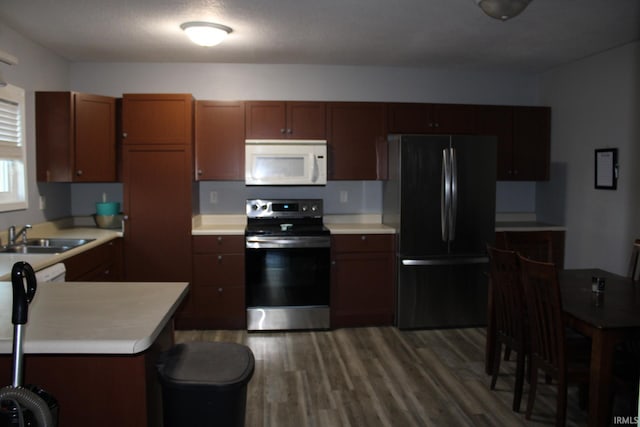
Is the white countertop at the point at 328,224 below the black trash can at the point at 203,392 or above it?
above

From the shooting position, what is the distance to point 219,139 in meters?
4.56

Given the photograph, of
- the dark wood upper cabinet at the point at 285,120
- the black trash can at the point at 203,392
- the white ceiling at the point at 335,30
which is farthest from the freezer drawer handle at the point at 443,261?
the black trash can at the point at 203,392

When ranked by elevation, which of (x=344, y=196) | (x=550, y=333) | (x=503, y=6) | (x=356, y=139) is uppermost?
(x=503, y=6)

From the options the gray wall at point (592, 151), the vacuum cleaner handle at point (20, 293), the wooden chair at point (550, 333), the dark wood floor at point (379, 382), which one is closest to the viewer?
the vacuum cleaner handle at point (20, 293)

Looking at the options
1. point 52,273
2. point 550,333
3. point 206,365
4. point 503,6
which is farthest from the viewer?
point 52,273

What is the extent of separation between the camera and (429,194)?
438 cm

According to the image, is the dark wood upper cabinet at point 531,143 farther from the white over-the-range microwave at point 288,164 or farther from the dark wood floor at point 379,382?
the white over-the-range microwave at point 288,164

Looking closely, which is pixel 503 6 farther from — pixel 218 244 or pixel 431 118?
pixel 218 244

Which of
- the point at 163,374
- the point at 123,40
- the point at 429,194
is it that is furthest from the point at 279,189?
the point at 163,374

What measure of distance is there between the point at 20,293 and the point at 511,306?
8.26ft

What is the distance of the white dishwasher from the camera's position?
2770 millimetres

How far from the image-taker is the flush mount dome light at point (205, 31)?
3.54m

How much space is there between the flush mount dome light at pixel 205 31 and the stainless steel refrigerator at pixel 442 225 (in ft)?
5.44

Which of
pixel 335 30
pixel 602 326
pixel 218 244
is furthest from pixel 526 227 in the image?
pixel 218 244
